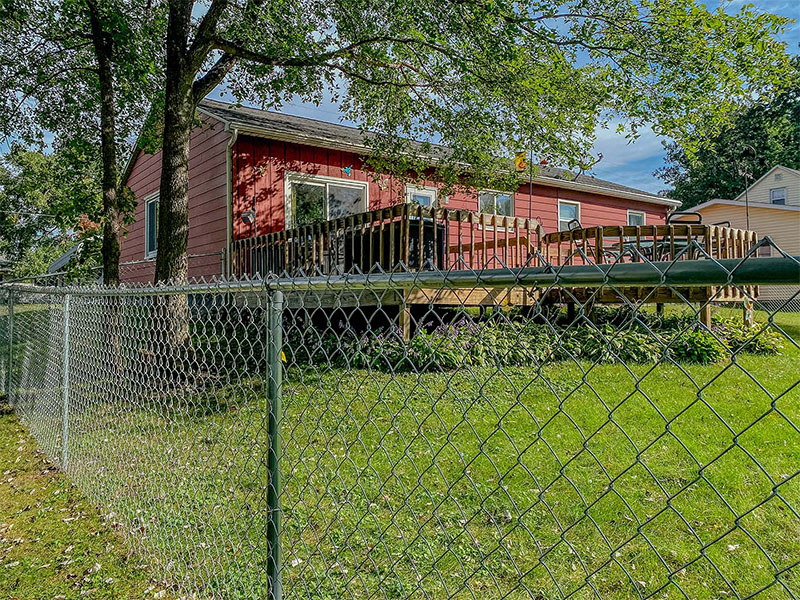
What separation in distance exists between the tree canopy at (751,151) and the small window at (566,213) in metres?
22.7

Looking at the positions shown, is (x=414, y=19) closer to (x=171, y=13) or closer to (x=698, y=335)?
(x=171, y=13)

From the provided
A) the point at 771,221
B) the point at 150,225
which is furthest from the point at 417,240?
the point at 771,221

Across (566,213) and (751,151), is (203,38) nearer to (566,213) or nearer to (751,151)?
(566,213)

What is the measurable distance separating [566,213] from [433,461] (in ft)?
48.8

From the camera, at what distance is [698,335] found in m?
7.24

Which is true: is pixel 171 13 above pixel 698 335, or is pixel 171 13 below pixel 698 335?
above

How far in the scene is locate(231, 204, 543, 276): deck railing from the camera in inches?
262

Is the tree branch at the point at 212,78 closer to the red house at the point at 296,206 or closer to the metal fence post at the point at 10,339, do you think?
the red house at the point at 296,206

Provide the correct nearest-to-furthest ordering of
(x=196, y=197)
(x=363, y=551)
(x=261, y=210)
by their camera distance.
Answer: (x=363, y=551), (x=261, y=210), (x=196, y=197)

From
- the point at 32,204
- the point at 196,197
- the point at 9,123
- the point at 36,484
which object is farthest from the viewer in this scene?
the point at 32,204

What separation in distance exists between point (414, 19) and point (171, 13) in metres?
3.18

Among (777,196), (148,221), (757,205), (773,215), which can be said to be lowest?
(148,221)

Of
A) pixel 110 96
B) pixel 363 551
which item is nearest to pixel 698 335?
pixel 363 551

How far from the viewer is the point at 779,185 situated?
2453 cm
